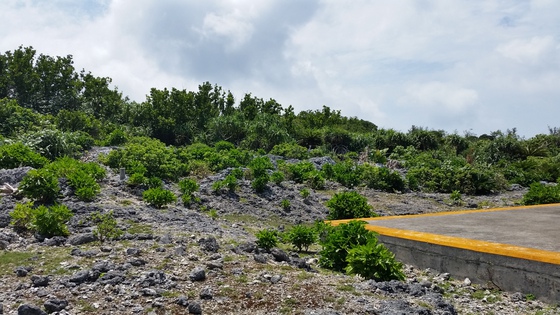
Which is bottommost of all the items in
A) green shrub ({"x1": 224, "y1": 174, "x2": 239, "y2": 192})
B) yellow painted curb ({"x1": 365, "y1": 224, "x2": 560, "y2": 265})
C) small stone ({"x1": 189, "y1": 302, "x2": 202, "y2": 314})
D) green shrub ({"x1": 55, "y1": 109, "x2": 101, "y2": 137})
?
small stone ({"x1": 189, "y1": 302, "x2": 202, "y2": 314})

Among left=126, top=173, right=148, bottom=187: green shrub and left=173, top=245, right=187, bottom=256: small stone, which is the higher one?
left=126, top=173, right=148, bottom=187: green shrub

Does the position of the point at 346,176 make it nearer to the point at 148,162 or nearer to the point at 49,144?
the point at 148,162

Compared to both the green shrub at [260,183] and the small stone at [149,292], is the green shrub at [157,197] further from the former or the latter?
the small stone at [149,292]

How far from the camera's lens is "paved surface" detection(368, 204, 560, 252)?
6.91m

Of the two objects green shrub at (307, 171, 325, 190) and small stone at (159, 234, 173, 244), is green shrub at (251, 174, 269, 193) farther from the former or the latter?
small stone at (159, 234, 173, 244)

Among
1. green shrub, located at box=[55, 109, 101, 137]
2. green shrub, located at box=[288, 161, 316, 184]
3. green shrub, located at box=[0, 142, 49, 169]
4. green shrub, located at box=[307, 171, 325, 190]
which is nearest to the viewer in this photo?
green shrub, located at box=[0, 142, 49, 169]

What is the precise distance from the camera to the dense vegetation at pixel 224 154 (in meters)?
8.11

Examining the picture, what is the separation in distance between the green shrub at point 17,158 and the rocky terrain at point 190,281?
13.5 ft

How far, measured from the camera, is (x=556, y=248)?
6.20 m

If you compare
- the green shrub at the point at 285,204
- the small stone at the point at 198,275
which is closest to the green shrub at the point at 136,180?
the green shrub at the point at 285,204

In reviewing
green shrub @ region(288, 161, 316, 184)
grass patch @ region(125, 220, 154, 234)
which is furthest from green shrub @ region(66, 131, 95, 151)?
grass patch @ region(125, 220, 154, 234)

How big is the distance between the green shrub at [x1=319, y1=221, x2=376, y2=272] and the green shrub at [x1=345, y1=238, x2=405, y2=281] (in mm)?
577

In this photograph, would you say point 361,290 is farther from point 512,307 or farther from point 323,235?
point 323,235

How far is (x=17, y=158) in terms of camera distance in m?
12.5
